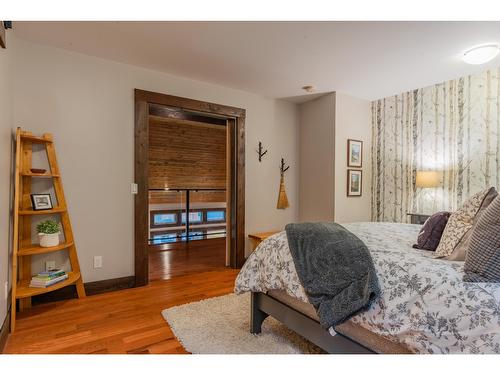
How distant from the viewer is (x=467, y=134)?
3.27 meters

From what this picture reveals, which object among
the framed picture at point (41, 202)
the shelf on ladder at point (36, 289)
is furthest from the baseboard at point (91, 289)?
the framed picture at point (41, 202)

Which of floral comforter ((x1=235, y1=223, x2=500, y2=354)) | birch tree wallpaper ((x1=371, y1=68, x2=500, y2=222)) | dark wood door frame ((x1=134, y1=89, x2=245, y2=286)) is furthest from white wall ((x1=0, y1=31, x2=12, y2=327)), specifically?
birch tree wallpaper ((x1=371, y1=68, x2=500, y2=222))

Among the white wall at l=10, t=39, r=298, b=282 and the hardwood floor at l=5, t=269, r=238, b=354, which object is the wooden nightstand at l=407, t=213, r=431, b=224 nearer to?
the hardwood floor at l=5, t=269, r=238, b=354

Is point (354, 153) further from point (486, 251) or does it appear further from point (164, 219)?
point (164, 219)

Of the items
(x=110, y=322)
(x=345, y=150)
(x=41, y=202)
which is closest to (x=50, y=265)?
(x=41, y=202)

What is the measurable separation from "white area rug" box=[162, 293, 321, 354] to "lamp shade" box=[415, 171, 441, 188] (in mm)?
2460

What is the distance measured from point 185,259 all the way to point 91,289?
61.0 inches

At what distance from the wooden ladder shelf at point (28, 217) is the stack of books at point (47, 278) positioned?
0.03 metres

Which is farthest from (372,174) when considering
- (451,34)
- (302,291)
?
(302,291)

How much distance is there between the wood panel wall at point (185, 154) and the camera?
21.3 ft

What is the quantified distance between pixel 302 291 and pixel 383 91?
3.21m

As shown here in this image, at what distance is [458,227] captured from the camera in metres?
1.53
